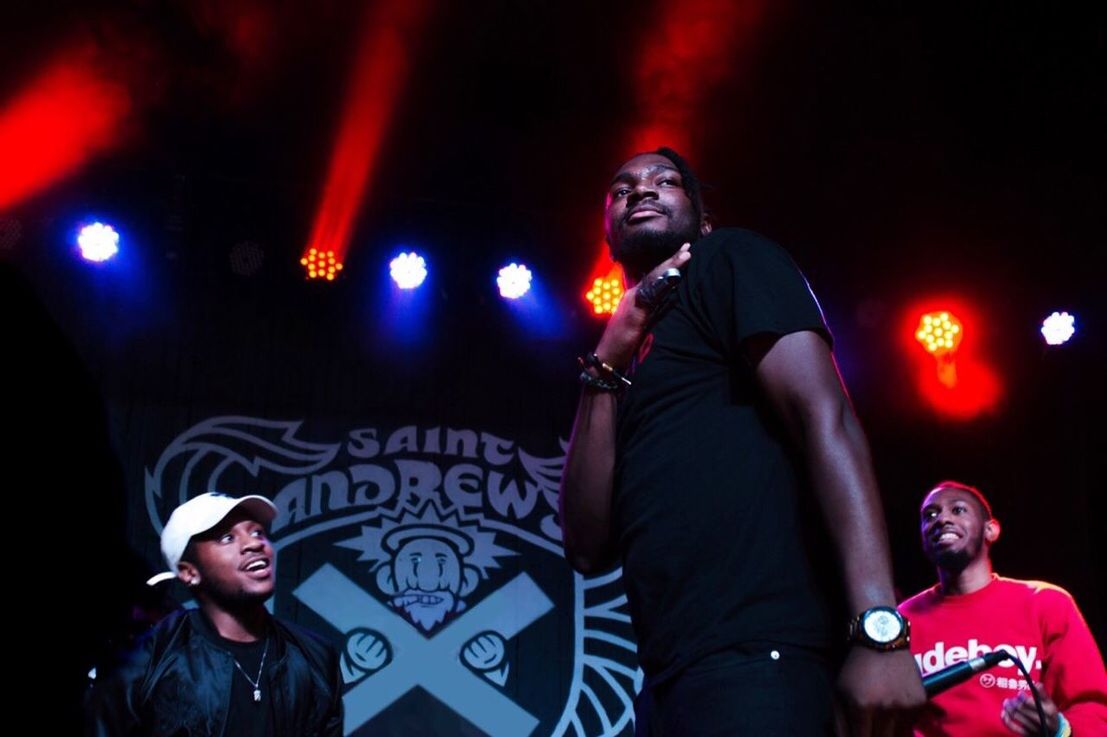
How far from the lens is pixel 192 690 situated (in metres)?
3.73

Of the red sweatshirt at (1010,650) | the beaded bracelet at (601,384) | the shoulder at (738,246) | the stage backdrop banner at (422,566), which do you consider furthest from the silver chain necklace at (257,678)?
the shoulder at (738,246)

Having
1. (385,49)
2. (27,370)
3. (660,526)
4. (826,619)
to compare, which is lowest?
(826,619)

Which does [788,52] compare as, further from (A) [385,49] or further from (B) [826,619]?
(B) [826,619]

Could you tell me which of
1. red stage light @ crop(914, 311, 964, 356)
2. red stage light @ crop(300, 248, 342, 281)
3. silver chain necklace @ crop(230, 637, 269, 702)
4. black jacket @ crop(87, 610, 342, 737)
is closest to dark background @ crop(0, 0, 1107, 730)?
red stage light @ crop(300, 248, 342, 281)

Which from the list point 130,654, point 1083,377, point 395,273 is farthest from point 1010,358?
point 130,654

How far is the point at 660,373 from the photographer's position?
1.63 meters

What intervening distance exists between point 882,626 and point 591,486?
1.99 ft

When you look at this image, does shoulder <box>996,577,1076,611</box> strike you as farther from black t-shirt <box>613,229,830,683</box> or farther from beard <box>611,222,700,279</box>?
black t-shirt <box>613,229,830,683</box>

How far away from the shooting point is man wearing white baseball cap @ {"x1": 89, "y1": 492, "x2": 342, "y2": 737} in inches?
145

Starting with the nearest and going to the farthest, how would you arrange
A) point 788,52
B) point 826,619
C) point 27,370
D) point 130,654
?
1. point 826,619
2. point 130,654
3. point 27,370
4. point 788,52

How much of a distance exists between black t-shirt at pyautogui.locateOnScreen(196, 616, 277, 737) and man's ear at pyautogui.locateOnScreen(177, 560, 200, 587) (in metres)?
0.18

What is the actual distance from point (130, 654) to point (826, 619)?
3189mm

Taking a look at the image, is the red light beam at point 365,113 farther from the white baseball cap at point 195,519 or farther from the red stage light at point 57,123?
the white baseball cap at point 195,519

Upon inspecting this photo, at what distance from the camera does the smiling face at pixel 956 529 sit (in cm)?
440
